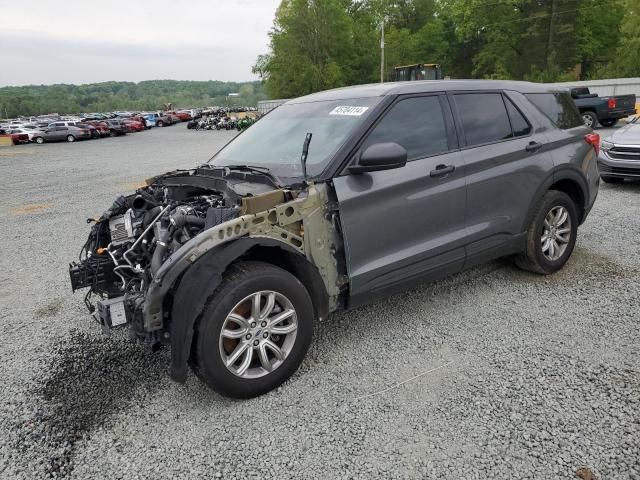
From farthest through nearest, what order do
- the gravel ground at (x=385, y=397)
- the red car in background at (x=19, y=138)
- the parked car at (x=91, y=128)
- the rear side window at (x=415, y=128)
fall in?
the parked car at (x=91, y=128)
the red car in background at (x=19, y=138)
the rear side window at (x=415, y=128)
the gravel ground at (x=385, y=397)

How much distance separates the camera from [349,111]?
366 centimetres

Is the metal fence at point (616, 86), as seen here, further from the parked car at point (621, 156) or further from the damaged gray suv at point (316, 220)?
the damaged gray suv at point (316, 220)

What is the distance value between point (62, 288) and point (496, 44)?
2068 inches

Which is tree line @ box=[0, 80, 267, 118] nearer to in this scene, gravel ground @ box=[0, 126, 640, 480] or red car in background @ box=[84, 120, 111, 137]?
red car in background @ box=[84, 120, 111, 137]

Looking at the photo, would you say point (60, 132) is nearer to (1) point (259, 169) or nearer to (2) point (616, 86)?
(2) point (616, 86)

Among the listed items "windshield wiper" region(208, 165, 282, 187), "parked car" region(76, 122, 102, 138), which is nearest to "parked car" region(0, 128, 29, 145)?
"parked car" region(76, 122, 102, 138)

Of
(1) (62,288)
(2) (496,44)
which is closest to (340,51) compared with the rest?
(2) (496,44)

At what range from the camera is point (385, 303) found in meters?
4.35

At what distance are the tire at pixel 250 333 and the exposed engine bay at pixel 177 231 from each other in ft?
0.76

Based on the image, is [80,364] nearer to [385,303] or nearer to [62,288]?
[62,288]

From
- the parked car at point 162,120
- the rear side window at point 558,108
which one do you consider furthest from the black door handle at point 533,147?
the parked car at point 162,120

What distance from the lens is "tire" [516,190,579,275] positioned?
448 cm

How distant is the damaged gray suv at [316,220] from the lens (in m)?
2.87

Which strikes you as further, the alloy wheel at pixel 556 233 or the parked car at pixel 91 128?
the parked car at pixel 91 128
